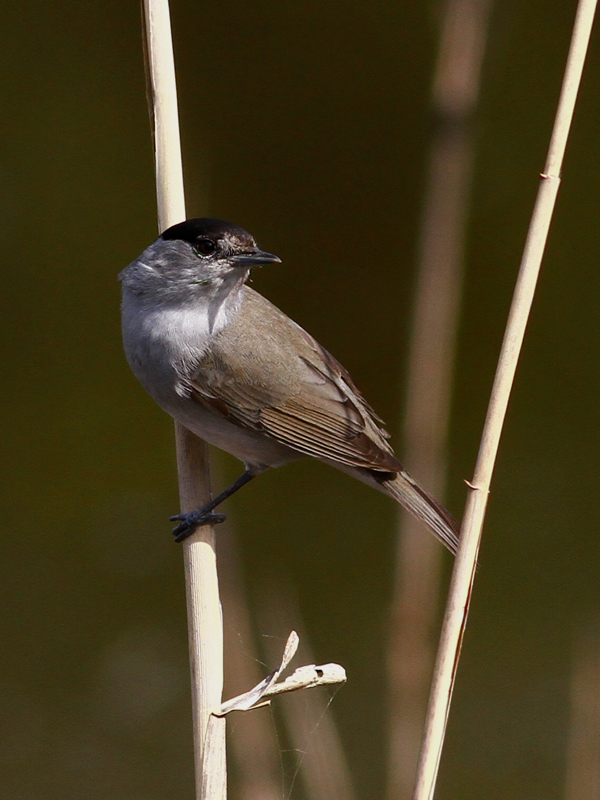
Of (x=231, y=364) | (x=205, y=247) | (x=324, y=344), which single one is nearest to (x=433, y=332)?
(x=231, y=364)

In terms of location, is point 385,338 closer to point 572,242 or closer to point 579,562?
point 572,242

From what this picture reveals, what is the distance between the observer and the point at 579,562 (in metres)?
4.73

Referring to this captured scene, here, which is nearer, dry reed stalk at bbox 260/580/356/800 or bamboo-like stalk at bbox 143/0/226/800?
bamboo-like stalk at bbox 143/0/226/800

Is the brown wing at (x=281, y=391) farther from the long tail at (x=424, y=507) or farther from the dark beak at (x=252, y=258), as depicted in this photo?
the dark beak at (x=252, y=258)

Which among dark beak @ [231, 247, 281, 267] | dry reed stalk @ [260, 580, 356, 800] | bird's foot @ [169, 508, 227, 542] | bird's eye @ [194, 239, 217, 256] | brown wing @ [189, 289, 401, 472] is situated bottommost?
dry reed stalk @ [260, 580, 356, 800]

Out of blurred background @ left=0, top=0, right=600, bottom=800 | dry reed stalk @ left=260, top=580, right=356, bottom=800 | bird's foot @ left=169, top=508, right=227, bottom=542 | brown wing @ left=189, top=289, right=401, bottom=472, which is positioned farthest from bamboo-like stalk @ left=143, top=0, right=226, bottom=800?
blurred background @ left=0, top=0, right=600, bottom=800

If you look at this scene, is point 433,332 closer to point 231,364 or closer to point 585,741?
point 231,364

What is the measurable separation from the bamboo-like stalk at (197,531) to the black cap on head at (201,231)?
51 millimetres

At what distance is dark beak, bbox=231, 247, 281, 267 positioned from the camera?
2.29m

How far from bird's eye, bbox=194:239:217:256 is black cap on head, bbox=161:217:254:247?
1 centimetres

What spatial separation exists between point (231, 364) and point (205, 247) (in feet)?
1.11

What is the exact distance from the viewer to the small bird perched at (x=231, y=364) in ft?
7.74

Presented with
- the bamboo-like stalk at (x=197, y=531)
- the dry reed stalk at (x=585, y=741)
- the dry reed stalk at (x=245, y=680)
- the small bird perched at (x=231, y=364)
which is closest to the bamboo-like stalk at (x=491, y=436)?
the bamboo-like stalk at (x=197, y=531)

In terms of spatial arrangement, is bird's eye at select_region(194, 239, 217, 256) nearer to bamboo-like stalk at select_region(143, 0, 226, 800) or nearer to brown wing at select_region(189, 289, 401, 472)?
bamboo-like stalk at select_region(143, 0, 226, 800)
